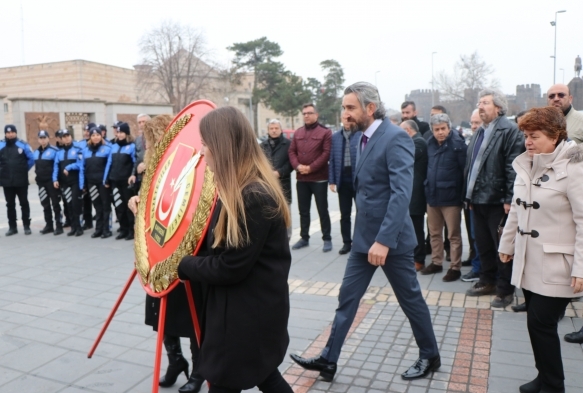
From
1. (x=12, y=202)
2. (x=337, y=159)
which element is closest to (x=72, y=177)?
(x=12, y=202)

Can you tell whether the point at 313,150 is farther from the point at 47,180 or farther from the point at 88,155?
the point at 47,180

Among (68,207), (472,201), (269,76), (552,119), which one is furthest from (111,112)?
(269,76)

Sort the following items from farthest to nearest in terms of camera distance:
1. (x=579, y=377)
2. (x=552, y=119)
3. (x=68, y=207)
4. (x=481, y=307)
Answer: (x=68, y=207), (x=481, y=307), (x=579, y=377), (x=552, y=119)

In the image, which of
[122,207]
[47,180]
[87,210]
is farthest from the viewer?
[87,210]

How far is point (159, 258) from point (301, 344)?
188 centimetres

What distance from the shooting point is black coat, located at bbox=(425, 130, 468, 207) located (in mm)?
6230

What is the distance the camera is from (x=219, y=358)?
2338 mm

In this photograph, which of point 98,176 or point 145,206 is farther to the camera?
point 98,176

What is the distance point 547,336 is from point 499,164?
2377 mm

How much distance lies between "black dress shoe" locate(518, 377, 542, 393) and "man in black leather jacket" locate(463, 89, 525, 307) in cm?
186

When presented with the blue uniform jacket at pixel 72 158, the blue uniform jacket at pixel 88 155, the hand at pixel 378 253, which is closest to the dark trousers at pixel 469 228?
the hand at pixel 378 253

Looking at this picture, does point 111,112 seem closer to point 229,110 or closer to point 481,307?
point 481,307

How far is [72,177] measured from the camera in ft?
31.7

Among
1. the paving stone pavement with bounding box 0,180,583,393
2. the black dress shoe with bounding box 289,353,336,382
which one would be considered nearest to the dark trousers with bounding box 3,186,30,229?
the paving stone pavement with bounding box 0,180,583,393
